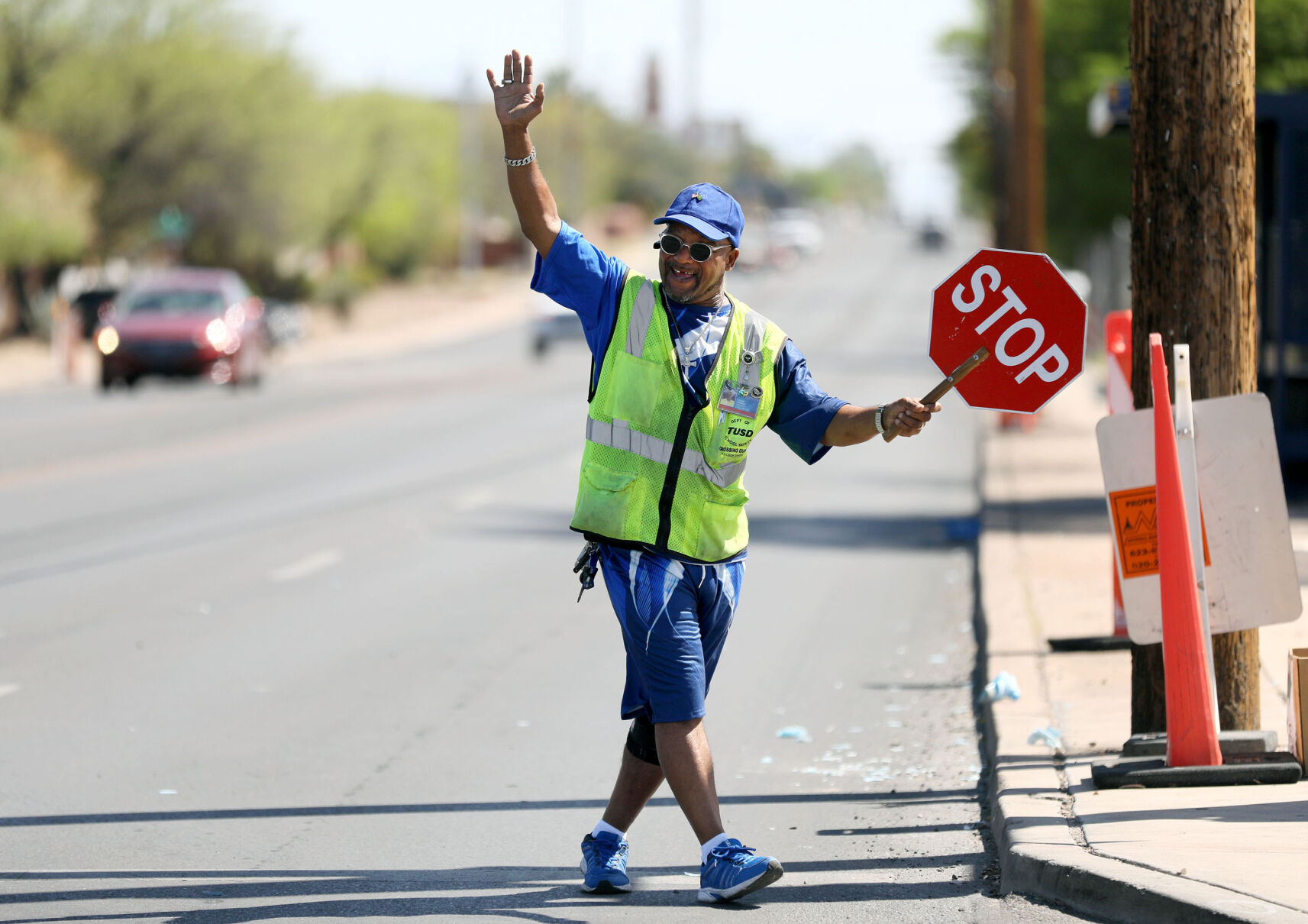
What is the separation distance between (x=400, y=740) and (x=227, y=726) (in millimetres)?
766

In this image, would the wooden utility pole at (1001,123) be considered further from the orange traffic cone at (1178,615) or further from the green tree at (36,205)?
the orange traffic cone at (1178,615)

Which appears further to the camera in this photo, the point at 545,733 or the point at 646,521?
the point at 545,733

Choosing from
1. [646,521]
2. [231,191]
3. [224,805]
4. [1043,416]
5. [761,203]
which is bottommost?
[224,805]

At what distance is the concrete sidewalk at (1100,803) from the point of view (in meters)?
5.30

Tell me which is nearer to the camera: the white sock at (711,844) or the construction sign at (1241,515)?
the white sock at (711,844)

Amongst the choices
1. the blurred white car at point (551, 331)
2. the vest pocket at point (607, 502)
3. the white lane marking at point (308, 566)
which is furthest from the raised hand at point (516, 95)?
the blurred white car at point (551, 331)

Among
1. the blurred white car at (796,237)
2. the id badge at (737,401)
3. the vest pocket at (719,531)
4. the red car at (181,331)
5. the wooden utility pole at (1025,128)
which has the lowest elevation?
the vest pocket at (719,531)

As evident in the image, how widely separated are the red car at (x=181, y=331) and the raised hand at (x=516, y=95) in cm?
2650

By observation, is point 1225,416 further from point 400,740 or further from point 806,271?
point 806,271

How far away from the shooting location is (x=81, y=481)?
19.1 m

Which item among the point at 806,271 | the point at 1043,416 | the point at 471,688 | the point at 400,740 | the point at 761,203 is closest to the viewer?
the point at 400,740

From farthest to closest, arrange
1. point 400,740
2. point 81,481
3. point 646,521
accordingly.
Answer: point 81,481 → point 400,740 → point 646,521

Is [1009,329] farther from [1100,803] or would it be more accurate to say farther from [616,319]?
[1100,803]

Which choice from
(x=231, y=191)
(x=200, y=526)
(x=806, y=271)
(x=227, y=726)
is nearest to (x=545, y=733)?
(x=227, y=726)
